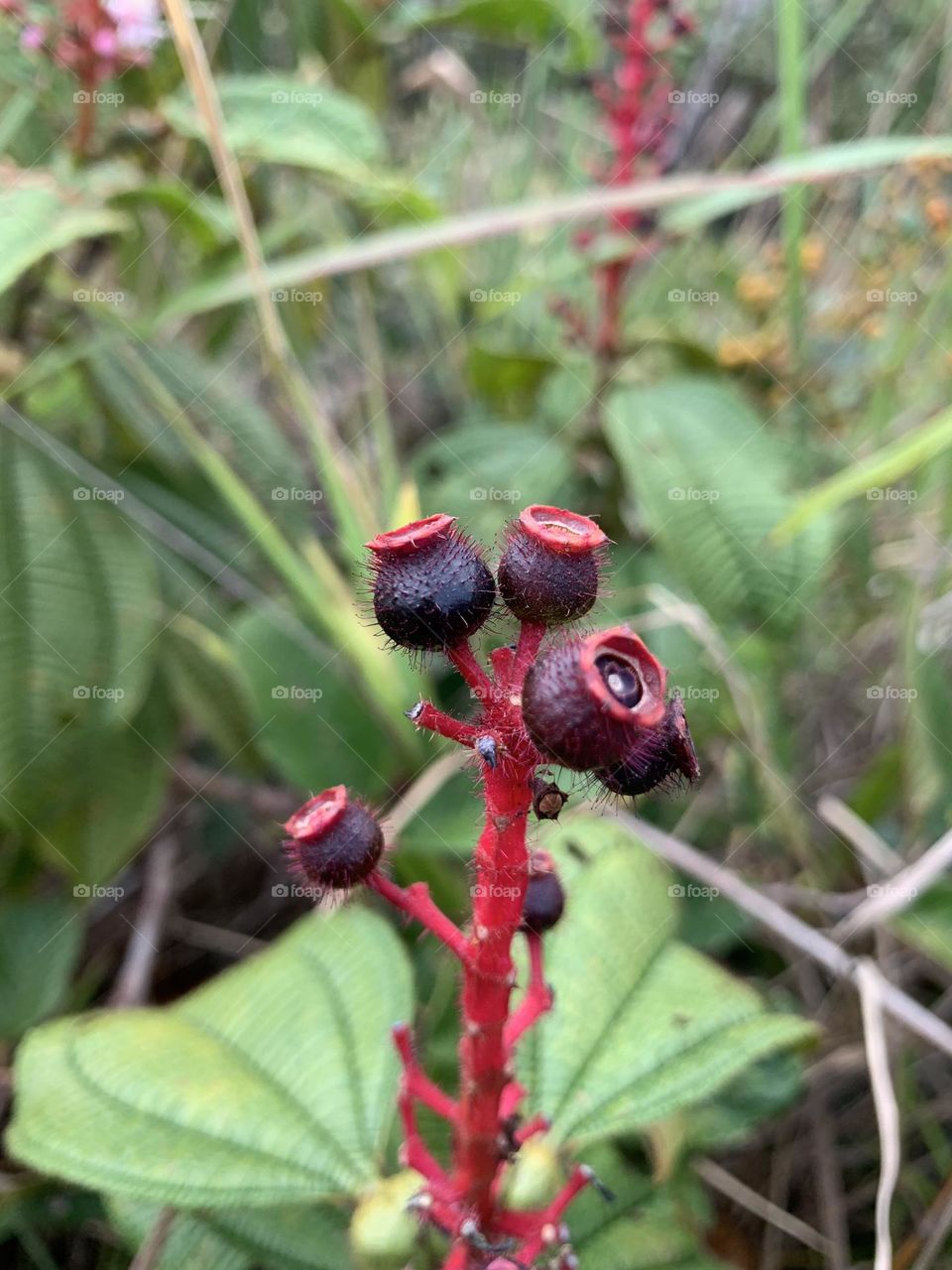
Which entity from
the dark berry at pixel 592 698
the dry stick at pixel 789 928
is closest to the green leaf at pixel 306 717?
the dry stick at pixel 789 928

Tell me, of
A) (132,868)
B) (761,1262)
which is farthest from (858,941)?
(132,868)

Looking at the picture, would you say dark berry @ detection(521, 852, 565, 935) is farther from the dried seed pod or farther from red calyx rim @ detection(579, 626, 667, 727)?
red calyx rim @ detection(579, 626, 667, 727)

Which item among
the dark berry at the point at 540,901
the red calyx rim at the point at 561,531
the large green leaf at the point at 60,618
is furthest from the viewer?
the large green leaf at the point at 60,618

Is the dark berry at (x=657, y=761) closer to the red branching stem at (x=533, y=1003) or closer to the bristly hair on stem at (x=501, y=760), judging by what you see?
the bristly hair on stem at (x=501, y=760)

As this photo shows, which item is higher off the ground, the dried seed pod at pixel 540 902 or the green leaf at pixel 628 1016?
the dried seed pod at pixel 540 902

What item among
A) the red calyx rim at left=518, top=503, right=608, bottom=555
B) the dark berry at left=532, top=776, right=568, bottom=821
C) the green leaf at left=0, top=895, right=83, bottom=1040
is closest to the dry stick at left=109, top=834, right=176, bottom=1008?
the green leaf at left=0, top=895, right=83, bottom=1040

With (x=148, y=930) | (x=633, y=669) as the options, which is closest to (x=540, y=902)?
(x=633, y=669)

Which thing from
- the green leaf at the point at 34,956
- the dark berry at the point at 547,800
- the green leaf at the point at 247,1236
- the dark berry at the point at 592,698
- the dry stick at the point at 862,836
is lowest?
the green leaf at the point at 34,956
